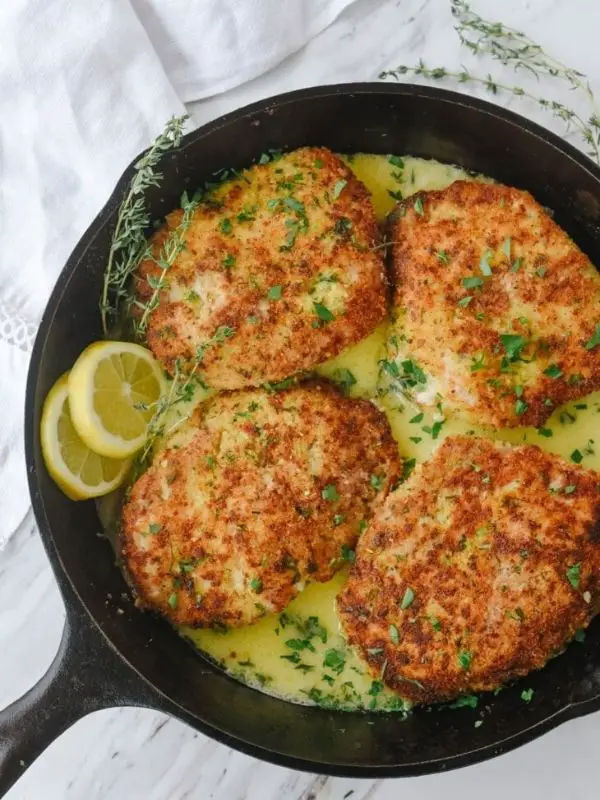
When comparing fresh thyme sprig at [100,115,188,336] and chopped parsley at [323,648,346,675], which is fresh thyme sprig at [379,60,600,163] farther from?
chopped parsley at [323,648,346,675]

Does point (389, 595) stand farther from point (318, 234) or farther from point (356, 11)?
point (356, 11)

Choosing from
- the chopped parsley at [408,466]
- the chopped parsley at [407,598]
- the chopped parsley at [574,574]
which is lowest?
the chopped parsley at [574,574]

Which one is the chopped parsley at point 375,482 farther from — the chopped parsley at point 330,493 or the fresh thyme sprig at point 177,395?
the fresh thyme sprig at point 177,395

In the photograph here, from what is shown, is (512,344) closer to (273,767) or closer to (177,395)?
(177,395)

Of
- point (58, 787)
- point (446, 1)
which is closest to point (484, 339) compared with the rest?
point (446, 1)

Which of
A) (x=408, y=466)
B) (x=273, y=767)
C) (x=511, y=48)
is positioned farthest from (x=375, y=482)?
(x=511, y=48)

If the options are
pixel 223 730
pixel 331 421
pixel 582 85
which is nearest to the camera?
pixel 223 730

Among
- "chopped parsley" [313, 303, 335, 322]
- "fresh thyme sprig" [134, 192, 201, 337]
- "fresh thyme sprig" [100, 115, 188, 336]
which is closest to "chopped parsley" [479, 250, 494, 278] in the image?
"chopped parsley" [313, 303, 335, 322]

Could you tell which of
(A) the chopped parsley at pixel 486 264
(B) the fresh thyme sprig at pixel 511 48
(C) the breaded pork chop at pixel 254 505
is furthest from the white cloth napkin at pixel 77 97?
(A) the chopped parsley at pixel 486 264
